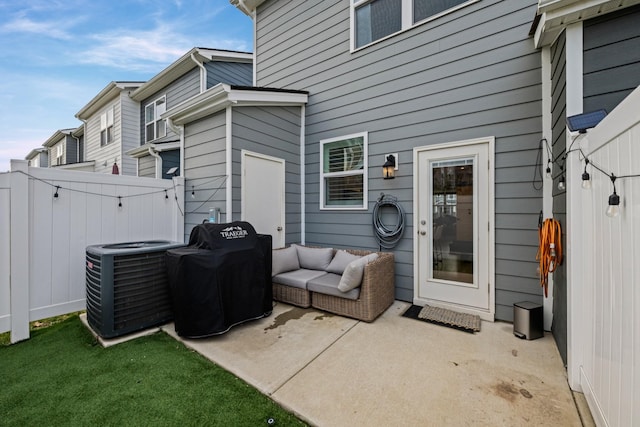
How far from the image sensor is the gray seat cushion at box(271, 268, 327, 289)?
3.59 meters

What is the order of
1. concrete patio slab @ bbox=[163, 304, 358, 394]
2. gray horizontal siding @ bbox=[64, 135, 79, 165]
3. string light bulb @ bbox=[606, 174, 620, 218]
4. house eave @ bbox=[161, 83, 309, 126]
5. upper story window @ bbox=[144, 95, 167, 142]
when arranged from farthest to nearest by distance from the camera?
1. gray horizontal siding @ bbox=[64, 135, 79, 165]
2. upper story window @ bbox=[144, 95, 167, 142]
3. house eave @ bbox=[161, 83, 309, 126]
4. concrete patio slab @ bbox=[163, 304, 358, 394]
5. string light bulb @ bbox=[606, 174, 620, 218]

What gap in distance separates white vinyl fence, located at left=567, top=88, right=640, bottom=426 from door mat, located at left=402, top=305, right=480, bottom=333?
1.04 meters

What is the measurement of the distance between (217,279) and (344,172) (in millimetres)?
2593

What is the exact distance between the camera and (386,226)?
394 cm

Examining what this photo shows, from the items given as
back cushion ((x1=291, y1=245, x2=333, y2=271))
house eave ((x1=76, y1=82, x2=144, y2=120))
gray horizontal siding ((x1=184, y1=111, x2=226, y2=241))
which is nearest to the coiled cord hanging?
back cushion ((x1=291, y1=245, x2=333, y2=271))

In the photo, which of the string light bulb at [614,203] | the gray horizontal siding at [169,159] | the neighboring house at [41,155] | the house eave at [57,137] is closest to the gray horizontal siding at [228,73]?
the gray horizontal siding at [169,159]

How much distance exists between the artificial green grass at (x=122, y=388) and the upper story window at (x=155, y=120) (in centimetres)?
743

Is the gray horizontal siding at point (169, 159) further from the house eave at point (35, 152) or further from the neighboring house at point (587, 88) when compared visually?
the house eave at point (35, 152)

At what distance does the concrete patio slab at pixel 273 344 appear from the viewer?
7.05 feet

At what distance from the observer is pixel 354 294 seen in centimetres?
318

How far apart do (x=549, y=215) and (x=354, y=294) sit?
230 cm

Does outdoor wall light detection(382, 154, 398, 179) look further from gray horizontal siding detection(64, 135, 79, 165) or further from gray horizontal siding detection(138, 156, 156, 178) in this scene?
gray horizontal siding detection(64, 135, 79, 165)

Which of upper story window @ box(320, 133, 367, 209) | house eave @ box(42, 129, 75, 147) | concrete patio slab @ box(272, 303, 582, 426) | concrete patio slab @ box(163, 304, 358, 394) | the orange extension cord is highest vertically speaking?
house eave @ box(42, 129, 75, 147)

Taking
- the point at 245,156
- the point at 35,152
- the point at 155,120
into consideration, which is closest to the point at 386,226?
the point at 245,156
